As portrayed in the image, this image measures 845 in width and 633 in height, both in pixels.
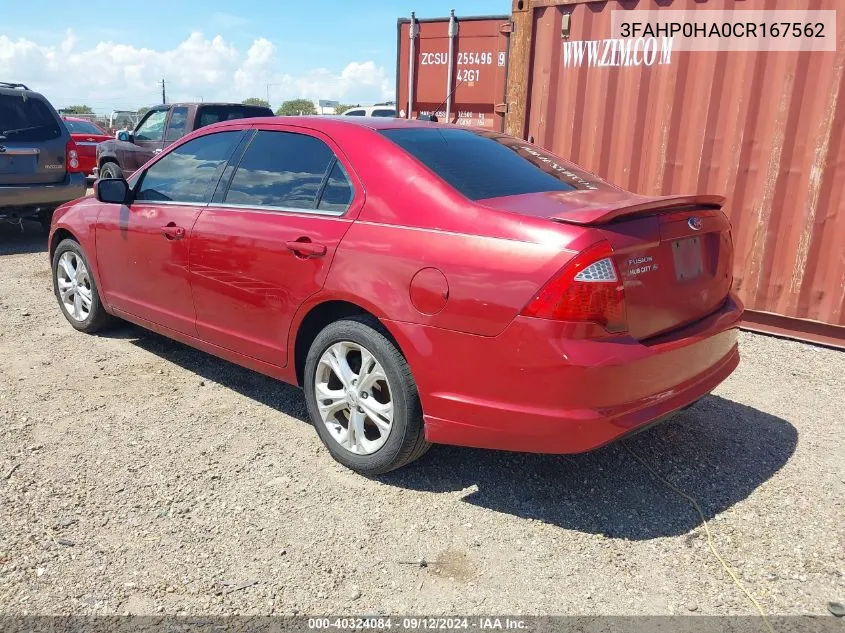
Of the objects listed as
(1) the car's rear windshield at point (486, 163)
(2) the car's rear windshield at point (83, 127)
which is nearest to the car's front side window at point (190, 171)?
(1) the car's rear windshield at point (486, 163)

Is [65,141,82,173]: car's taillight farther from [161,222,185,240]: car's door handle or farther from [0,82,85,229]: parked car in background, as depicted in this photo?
[161,222,185,240]: car's door handle

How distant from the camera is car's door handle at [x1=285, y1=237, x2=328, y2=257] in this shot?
3084 mm

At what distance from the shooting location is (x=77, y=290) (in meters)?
5.05

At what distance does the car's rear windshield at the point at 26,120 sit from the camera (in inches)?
314

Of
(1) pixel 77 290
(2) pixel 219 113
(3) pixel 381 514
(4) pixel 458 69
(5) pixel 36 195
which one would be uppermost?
(4) pixel 458 69

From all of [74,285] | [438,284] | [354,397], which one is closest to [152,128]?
[74,285]

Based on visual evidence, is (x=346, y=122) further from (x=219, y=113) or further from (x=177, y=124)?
(x=177, y=124)

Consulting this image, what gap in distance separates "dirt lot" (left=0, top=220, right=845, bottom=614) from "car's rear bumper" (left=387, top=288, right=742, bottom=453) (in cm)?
46

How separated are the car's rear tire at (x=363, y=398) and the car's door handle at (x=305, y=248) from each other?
1.14 feet

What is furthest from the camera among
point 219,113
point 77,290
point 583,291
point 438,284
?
point 219,113

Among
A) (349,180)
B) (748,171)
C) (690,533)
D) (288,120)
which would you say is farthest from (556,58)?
(690,533)

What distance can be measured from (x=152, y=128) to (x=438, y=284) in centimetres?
997

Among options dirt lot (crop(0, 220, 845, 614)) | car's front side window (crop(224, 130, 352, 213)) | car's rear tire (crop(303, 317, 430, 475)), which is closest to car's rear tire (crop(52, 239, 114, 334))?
dirt lot (crop(0, 220, 845, 614))

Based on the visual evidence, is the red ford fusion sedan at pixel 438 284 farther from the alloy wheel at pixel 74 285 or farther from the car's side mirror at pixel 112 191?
the alloy wheel at pixel 74 285
